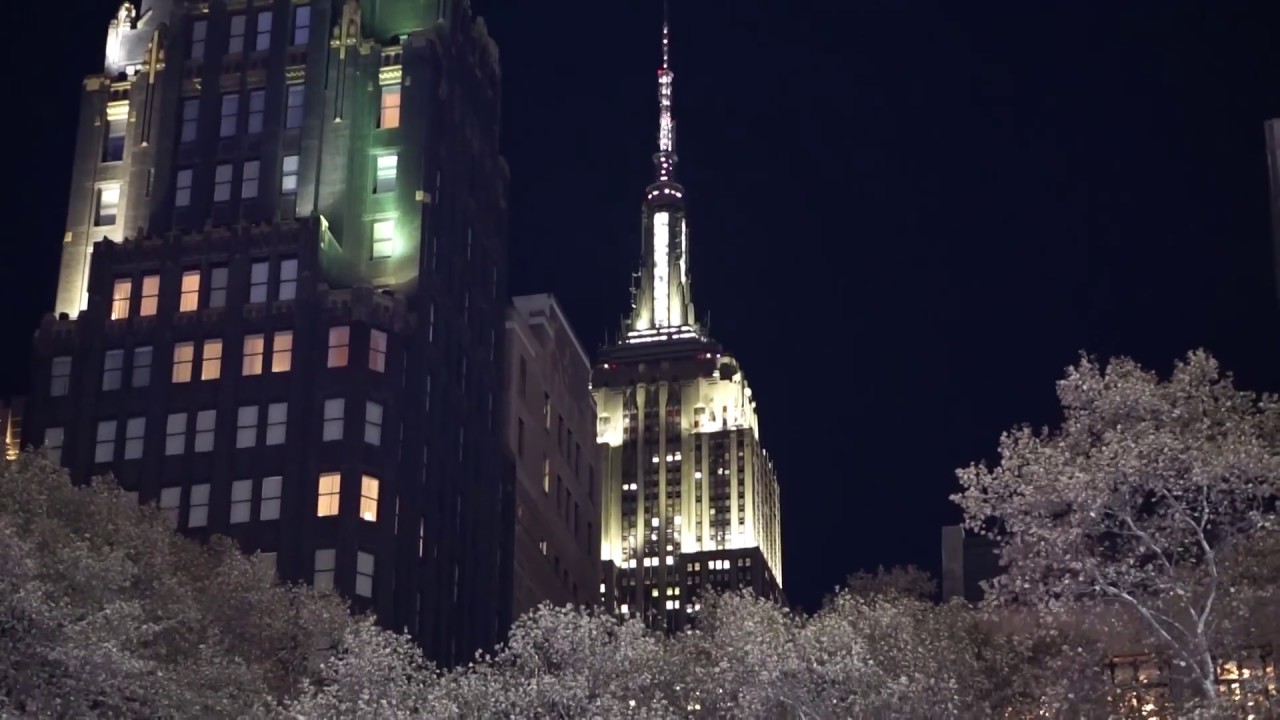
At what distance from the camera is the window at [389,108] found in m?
117

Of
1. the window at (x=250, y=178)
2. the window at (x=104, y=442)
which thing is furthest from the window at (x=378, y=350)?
the window at (x=104, y=442)

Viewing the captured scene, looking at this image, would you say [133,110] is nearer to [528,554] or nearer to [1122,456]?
[528,554]

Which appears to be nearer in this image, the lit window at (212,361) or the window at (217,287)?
the lit window at (212,361)

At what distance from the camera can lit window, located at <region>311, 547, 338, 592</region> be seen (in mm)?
98312

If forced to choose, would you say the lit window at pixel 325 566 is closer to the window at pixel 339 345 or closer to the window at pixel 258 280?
the window at pixel 339 345

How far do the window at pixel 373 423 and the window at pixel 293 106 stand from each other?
22453 millimetres

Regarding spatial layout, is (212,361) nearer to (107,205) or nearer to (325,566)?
(325,566)

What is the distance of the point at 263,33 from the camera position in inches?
4712

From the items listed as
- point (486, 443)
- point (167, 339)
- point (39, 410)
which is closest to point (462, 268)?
point (486, 443)

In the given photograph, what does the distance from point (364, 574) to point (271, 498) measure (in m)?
7.11

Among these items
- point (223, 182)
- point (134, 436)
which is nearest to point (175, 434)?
point (134, 436)

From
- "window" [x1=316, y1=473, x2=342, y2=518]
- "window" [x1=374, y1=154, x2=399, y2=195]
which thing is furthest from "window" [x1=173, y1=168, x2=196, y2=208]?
"window" [x1=316, y1=473, x2=342, y2=518]

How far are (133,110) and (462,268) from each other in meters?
24.7

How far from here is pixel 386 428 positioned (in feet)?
342
